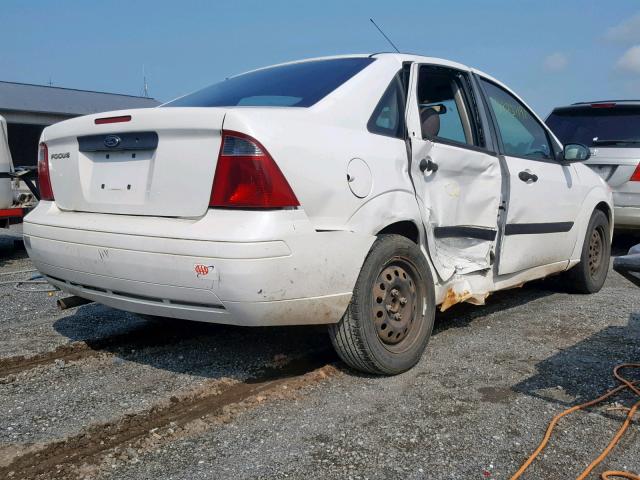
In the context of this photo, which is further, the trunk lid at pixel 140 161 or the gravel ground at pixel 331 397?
the trunk lid at pixel 140 161

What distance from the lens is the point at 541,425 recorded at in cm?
285

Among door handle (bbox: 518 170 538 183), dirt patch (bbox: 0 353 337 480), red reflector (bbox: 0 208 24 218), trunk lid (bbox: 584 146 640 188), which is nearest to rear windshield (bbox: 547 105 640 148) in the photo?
trunk lid (bbox: 584 146 640 188)

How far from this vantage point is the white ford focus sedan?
8.98 ft

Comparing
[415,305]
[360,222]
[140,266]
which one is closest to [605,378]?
[415,305]

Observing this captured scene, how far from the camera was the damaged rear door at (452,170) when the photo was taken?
362cm

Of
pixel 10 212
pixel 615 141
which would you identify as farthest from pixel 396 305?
pixel 10 212

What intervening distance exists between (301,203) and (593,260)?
12.6 ft

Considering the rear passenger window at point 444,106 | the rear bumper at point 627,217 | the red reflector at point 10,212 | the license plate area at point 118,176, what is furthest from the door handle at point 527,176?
the red reflector at point 10,212

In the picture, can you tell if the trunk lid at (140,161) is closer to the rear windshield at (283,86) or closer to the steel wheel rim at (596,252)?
the rear windshield at (283,86)

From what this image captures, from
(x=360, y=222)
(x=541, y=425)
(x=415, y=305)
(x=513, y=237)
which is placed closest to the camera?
(x=541, y=425)

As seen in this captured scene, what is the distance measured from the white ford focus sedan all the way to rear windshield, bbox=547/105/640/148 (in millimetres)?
3788

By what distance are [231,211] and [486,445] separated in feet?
4.76

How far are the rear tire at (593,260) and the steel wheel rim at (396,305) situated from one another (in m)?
2.54

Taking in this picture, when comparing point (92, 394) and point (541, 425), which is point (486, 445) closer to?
point (541, 425)
